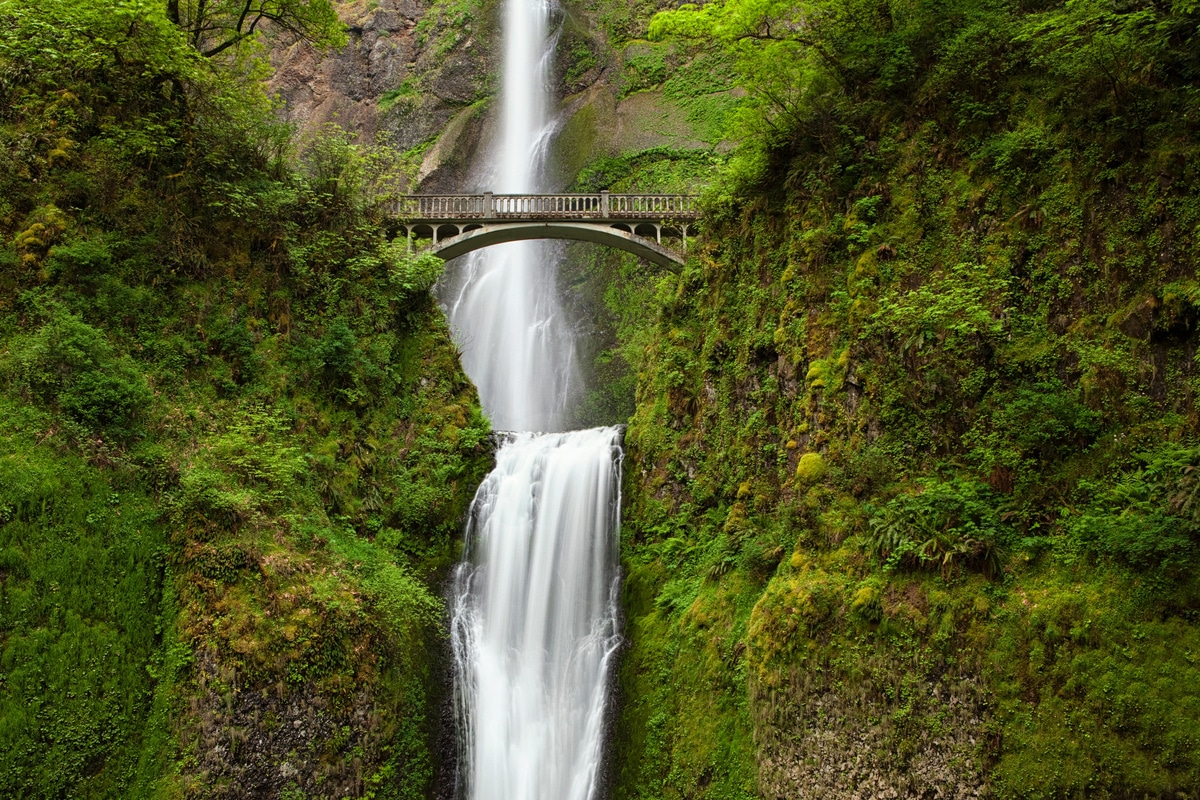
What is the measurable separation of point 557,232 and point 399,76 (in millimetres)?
21397

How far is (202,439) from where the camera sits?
1188 centimetres

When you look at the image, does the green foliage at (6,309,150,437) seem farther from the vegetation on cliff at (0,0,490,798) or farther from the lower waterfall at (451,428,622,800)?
the lower waterfall at (451,428,622,800)

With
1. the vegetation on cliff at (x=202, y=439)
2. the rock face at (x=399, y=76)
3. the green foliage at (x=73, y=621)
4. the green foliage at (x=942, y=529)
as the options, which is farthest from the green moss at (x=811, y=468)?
the rock face at (x=399, y=76)

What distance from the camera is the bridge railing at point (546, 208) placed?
19234mm

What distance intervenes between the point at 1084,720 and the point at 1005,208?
6079 millimetres

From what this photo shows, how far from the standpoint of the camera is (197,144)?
563 inches

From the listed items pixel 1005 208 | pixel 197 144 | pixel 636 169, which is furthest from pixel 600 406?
pixel 1005 208

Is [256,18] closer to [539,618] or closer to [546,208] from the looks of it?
[546,208]

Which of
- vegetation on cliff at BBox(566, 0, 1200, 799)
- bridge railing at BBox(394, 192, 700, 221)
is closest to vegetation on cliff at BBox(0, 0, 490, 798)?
bridge railing at BBox(394, 192, 700, 221)

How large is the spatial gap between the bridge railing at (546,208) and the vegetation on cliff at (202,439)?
7.32 feet

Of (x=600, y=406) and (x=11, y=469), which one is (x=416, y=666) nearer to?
(x=11, y=469)

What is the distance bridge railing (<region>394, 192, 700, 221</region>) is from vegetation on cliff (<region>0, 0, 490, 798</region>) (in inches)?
87.9

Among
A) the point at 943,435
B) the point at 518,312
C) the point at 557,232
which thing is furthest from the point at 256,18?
the point at 943,435

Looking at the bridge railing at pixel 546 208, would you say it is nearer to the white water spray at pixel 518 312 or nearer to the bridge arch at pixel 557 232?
the bridge arch at pixel 557 232
